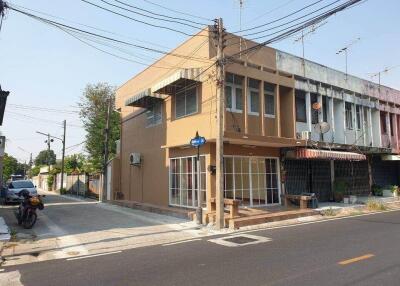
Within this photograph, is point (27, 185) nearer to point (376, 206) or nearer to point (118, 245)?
point (118, 245)

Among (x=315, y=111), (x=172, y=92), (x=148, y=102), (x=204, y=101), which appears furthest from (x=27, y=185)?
(x=315, y=111)

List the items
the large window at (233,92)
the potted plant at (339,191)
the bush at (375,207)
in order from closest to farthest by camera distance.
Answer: the large window at (233,92) < the bush at (375,207) < the potted plant at (339,191)

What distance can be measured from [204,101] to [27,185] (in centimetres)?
1522

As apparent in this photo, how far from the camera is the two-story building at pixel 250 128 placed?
16.5m

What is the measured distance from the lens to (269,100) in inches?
720

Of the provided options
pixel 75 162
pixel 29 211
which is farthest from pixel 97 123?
pixel 29 211

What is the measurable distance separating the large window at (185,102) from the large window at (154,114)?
6.25 feet

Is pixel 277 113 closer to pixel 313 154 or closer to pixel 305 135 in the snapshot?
pixel 305 135

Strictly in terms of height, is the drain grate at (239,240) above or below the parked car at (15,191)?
below

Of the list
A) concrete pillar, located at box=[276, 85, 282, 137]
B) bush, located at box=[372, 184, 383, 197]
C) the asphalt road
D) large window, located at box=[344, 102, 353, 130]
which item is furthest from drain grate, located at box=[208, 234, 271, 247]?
bush, located at box=[372, 184, 383, 197]

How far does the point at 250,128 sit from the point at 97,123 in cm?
2564

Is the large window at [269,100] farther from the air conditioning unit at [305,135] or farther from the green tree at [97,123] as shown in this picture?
the green tree at [97,123]

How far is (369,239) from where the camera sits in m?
9.94

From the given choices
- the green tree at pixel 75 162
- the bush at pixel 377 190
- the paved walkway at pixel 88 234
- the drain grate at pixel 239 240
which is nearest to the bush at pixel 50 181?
the green tree at pixel 75 162
